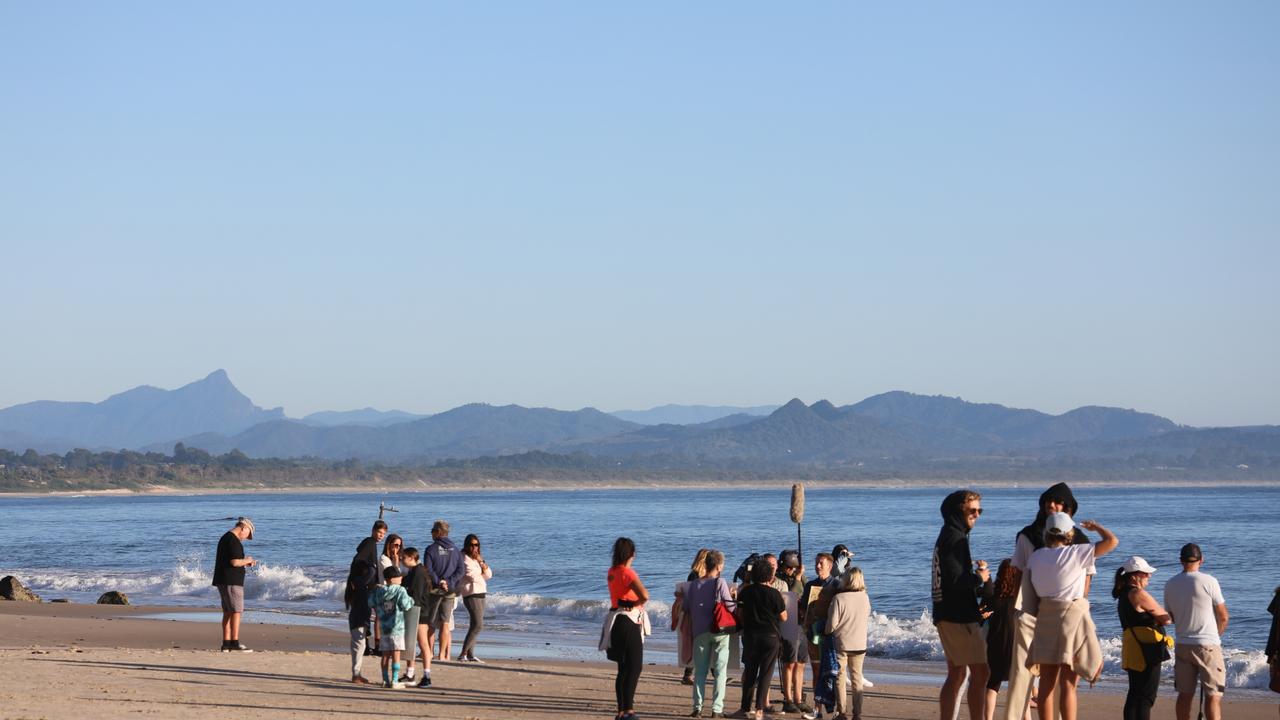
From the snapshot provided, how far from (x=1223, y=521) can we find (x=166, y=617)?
221 feet

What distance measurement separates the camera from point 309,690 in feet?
46.3

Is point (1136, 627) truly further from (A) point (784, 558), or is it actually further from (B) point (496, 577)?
(B) point (496, 577)

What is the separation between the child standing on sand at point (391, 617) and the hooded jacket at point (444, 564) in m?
2.17

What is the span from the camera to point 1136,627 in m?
11.2

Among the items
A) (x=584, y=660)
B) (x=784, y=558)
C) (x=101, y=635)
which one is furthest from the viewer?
(x=101, y=635)

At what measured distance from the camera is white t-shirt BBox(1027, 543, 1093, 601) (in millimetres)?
9914

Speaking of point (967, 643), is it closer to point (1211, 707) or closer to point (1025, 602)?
point (1025, 602)

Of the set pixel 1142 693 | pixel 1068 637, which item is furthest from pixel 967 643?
pixel 1142 693

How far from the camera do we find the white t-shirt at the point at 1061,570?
9.91 m

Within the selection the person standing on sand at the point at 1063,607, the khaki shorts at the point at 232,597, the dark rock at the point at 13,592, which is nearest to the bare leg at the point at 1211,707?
the person standing on sand at the point at 1063,607

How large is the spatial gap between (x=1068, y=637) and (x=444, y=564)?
8.22m

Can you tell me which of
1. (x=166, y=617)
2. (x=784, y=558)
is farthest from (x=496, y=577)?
(x=784, y=558)

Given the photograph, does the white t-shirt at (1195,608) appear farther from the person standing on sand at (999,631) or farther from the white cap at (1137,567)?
the person standing on sand at (999,631)

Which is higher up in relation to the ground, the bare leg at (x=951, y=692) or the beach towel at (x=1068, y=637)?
the beach towel at (x=1068, y=637)
